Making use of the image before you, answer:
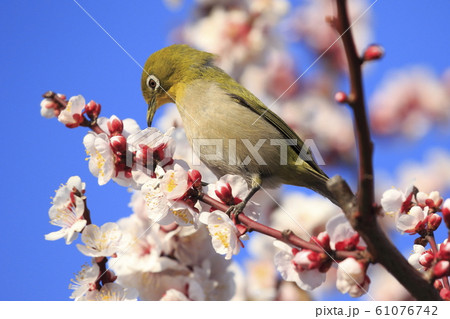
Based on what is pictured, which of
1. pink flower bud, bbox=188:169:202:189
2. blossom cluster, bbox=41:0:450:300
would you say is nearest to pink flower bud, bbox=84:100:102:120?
blossom cluster, bbox=41:0:450:300

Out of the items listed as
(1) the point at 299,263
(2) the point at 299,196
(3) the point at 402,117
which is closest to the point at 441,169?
(3) the point at 402,117

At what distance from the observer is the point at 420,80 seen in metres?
2.91

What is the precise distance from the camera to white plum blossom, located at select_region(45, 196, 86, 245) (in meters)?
1.75

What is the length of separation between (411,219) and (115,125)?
111cm

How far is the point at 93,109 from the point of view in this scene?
1.99 m

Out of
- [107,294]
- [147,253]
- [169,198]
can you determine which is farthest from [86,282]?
[147,253]

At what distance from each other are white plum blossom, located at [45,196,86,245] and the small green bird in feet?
3.20

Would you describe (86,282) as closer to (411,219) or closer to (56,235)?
(56,235)

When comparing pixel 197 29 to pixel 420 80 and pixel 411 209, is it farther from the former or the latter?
pixel 411 209

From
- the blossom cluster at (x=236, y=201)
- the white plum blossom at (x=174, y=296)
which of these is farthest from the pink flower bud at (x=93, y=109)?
the white plum blossom at (x=174, y=296)

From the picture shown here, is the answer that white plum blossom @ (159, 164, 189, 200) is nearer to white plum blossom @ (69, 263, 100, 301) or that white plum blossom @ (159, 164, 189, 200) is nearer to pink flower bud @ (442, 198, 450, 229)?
white plum blossom @ (69, 263, 100, 301)

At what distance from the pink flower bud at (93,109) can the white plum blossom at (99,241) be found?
1.53 ft

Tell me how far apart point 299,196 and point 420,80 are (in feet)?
3.19

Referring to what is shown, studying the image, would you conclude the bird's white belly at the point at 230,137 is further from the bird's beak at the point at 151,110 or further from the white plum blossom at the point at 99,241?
the white plum blossom at the point at 99,241
